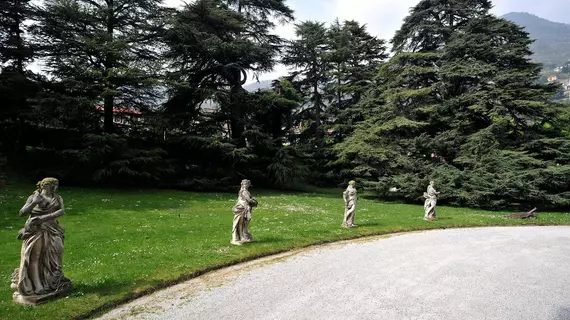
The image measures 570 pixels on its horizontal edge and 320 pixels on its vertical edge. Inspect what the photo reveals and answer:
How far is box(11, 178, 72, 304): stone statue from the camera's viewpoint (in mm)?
7363

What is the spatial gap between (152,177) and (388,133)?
21.0m

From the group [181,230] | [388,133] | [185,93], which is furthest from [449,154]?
[181,230]

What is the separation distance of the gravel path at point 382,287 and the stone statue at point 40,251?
1.48 metres

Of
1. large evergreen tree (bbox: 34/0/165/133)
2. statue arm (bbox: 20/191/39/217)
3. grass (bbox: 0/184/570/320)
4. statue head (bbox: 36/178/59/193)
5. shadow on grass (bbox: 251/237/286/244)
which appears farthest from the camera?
large evergreen tree (bbox: 34/0/165/133)

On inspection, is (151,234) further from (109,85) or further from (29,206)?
(109,85)

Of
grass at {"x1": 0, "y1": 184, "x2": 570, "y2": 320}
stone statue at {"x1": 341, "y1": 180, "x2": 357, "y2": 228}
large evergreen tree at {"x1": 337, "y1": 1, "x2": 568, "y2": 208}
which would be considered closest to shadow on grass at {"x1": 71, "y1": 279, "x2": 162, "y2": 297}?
grass at {"x1": 0, "y1": 184, "x2": 570, "y2": 320}

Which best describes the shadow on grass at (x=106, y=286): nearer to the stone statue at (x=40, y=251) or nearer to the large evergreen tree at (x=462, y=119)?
the stone statue at (x=40, y=251)

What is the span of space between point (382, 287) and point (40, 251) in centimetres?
771

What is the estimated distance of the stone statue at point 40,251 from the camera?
7363 millimetres

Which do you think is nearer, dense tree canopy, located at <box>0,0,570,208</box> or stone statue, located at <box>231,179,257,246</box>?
stone statue, located at <box>231,179,257,246</box>

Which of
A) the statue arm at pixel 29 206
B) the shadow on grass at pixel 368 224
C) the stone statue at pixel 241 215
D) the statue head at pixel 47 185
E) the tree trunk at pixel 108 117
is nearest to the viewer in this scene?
the statue arm at pixel 29 206

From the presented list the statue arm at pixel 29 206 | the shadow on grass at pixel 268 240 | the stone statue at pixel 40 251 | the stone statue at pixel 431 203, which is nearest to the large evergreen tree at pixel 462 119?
the stone statue at pixel 431 203

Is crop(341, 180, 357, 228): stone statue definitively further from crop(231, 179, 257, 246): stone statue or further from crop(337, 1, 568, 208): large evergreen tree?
crop(337, 1, 568, 208): large evergreen tree

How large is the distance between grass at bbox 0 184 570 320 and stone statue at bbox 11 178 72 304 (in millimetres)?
303
